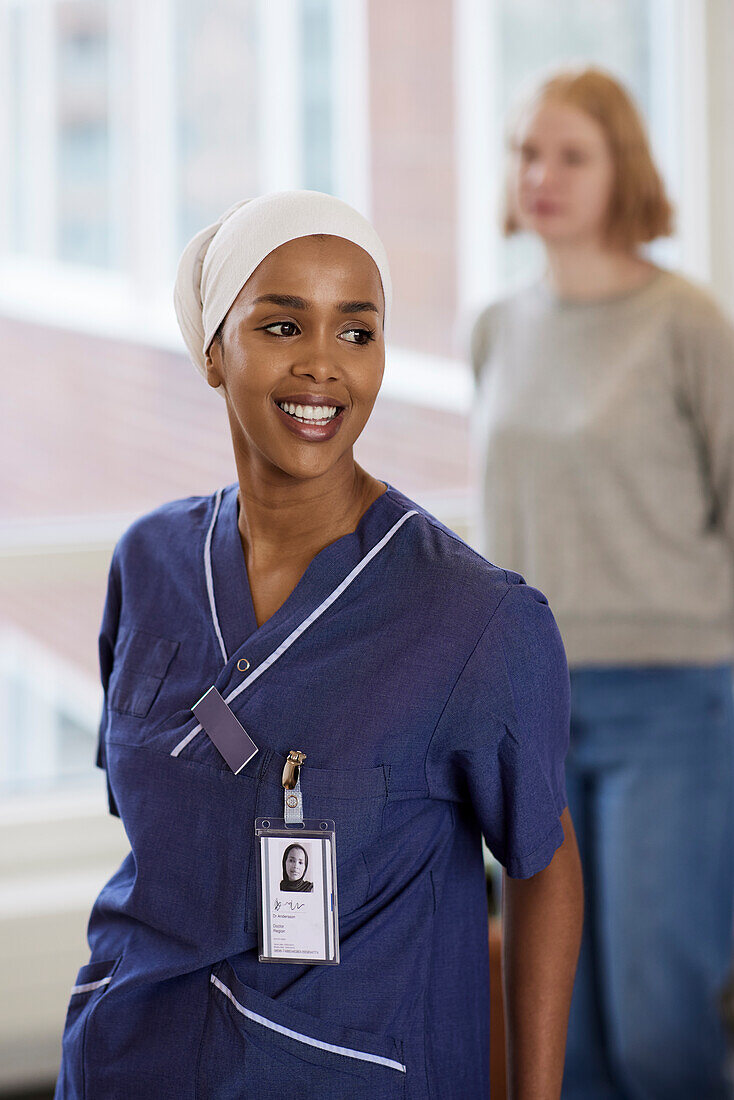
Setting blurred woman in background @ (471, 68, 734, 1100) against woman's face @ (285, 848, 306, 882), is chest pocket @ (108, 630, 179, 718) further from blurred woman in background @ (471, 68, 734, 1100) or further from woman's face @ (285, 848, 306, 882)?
blurred woman in background @ (471, 68, 734, 1100)

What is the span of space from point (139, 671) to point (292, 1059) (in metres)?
0.39

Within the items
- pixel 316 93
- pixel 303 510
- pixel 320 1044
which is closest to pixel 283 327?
pixel 303 510

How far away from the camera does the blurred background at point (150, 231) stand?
270 cm

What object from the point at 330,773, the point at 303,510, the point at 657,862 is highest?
the point at 303,510

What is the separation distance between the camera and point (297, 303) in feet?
3.33

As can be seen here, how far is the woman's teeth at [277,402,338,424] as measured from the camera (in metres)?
1.04

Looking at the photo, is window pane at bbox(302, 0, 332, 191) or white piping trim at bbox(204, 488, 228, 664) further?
window pane at bbox(302, 0, 332, 191)

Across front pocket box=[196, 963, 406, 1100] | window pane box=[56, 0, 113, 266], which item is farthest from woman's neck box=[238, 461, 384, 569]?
window pane box=[56, 0, 113, 266]

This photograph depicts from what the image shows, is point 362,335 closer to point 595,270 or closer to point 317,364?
point 317,364

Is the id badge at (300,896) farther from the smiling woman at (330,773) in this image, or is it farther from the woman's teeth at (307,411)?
the woman's teeth at (307,411)

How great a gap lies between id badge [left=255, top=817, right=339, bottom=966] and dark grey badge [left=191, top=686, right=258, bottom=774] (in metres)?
0.07

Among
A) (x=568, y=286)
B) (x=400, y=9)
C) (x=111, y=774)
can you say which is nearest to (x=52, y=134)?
(x=400, y=9)

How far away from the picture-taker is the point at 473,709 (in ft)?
3.30

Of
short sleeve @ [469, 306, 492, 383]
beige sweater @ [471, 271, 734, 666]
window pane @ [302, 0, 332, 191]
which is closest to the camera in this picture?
beige sweater @ [471, 271, 734, 666]
